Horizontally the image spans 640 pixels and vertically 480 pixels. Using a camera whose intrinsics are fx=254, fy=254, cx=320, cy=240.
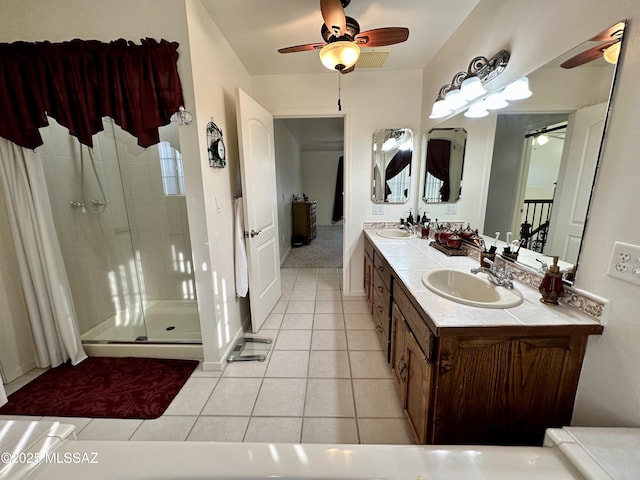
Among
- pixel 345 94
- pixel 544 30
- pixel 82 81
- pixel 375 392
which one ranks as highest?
pixel 345 94

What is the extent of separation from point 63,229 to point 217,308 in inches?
58.6

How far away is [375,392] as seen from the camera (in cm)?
170

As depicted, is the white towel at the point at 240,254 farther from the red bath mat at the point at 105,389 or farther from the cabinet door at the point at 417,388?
the cabinet door at the point at 417,388

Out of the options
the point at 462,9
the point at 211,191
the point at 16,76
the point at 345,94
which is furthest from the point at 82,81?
the point at 462,9

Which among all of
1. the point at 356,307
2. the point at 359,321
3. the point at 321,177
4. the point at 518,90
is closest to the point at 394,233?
the point at 356,307

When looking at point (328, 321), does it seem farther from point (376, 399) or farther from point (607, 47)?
point (607, 47)

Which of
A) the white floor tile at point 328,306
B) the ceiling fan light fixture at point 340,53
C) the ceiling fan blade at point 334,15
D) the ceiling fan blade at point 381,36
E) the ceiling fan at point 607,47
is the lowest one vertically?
the white floor tile at point 328,306

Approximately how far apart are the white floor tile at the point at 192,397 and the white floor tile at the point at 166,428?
0.05 metres

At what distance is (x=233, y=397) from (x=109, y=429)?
2.23 feet

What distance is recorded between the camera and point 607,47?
3.09 ft

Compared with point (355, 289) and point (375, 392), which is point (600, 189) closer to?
point (375, 392)

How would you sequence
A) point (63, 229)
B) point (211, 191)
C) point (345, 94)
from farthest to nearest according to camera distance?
point (345, 94) < point (63, 229) < point (211, 191)

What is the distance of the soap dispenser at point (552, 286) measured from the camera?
110 cm

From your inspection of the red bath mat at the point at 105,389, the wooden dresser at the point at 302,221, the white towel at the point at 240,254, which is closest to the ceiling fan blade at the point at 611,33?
the white towel at the point at 240,254
